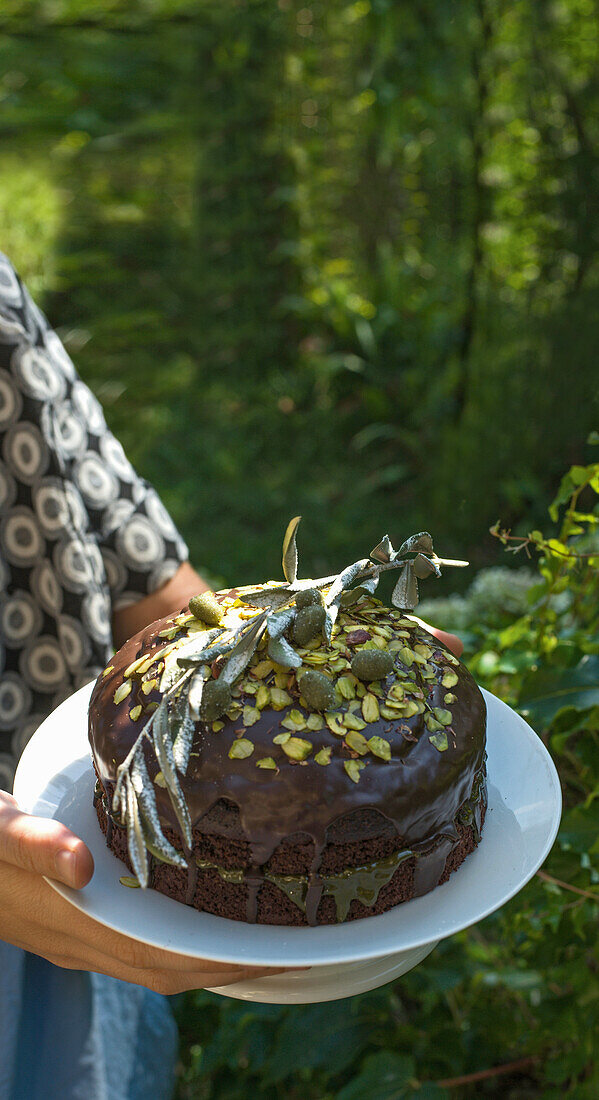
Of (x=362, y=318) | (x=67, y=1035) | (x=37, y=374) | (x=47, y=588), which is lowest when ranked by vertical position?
(x=362, y=318)

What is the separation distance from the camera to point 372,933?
77 cm

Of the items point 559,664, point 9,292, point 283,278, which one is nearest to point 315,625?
point 559,664

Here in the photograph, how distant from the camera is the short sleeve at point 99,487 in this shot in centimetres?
126

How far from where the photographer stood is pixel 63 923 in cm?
83

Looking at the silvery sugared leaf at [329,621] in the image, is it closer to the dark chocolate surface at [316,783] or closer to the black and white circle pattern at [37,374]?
the dark chocolate surface at [316,783]

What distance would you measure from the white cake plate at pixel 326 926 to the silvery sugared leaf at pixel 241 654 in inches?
9.2

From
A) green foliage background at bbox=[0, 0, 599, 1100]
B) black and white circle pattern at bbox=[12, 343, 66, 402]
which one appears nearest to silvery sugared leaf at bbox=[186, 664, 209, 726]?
green foliage background at bbox=[0, 0, 599, 1100]

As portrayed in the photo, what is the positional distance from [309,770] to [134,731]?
0.18 metres

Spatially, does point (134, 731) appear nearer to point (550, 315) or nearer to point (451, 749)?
point (451, 749)

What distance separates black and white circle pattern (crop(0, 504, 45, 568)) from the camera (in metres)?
1.27

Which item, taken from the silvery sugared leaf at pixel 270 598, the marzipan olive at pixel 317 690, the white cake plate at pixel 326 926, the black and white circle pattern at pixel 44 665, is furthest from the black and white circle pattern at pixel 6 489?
the marzipan olive at pixel 317 690

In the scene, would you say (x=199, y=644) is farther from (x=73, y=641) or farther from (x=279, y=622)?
(x=73, y=641)

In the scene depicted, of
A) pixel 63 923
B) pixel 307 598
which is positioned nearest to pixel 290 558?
pixel 307 598

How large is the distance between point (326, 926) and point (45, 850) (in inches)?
11.0
